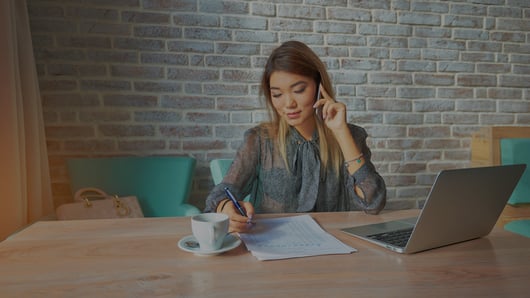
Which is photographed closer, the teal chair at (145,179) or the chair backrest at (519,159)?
the teal chair at (145,179)

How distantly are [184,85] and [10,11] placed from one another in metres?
0.87

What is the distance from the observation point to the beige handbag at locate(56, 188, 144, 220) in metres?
1.65

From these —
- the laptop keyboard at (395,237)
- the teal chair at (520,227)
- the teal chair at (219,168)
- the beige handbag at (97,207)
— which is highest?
the laptop keyboard at (395,237)

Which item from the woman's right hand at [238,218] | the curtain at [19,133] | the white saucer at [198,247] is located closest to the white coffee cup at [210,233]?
the white saucer at [198,247]

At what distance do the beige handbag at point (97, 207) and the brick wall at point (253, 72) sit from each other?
1.06 ft

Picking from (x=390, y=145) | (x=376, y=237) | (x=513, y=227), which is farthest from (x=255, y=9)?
(x=513, y=227)

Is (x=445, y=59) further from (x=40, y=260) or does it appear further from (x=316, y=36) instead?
(x=40, y=260)

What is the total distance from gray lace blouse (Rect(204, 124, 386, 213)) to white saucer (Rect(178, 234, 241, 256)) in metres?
0.51

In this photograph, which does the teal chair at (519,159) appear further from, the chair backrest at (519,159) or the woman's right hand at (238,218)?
the woman's right hand at (238,218)

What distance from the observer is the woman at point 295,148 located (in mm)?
1370

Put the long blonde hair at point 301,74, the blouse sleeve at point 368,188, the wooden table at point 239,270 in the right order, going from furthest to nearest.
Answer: the long blonde hair at point 301,74 < the blouse sleeve at point 368,188 < the wooden table at point 239,270

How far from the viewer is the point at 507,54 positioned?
254 centimetres

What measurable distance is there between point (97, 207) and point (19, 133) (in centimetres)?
45

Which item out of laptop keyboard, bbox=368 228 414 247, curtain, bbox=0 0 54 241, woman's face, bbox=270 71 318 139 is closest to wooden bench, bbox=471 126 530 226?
woman's face, bbox=270 71 318 139
